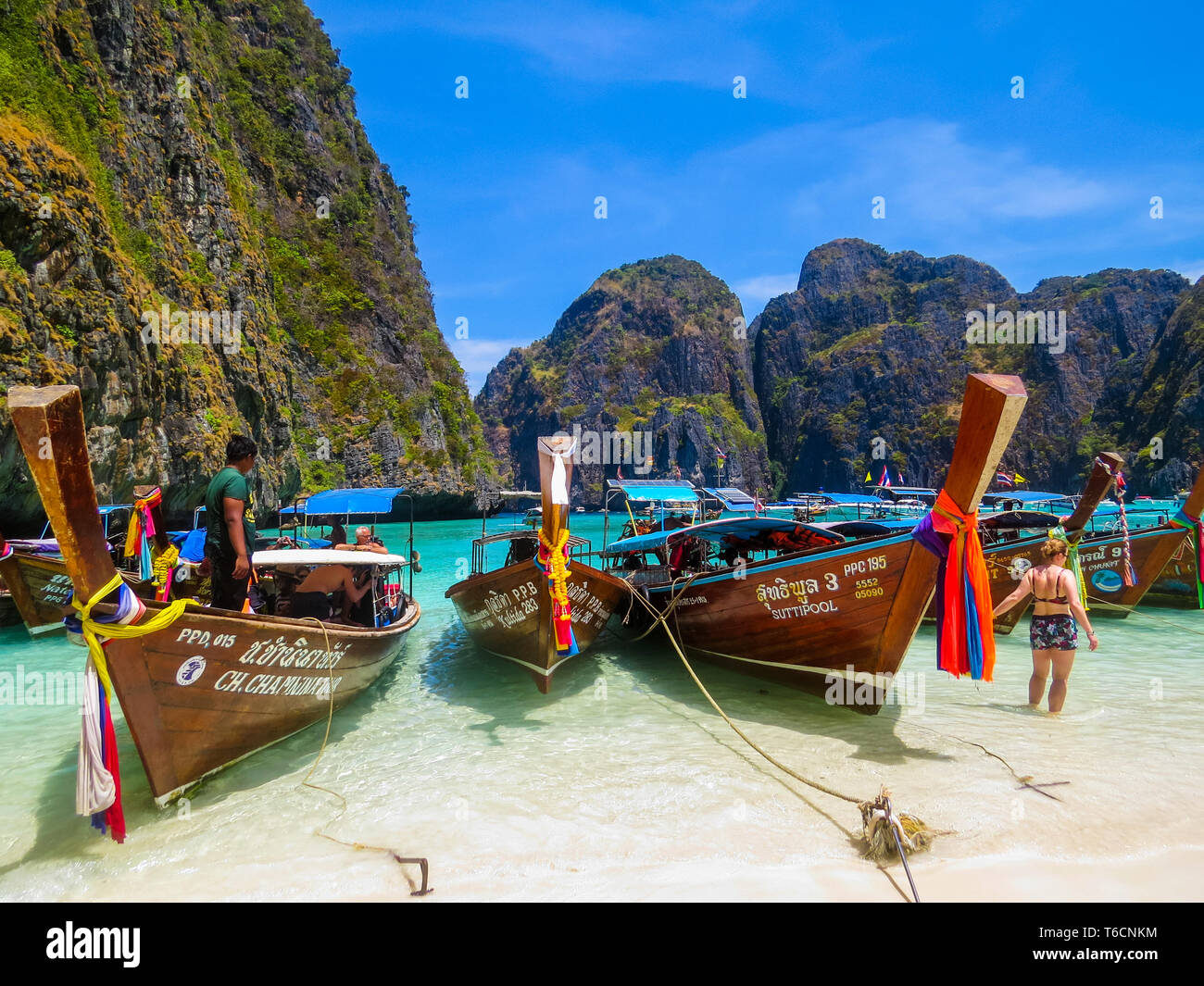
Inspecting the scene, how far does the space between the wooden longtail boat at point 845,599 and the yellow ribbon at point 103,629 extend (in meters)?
5.74

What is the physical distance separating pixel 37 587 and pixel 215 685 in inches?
353

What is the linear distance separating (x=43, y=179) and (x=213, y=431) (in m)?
9.43

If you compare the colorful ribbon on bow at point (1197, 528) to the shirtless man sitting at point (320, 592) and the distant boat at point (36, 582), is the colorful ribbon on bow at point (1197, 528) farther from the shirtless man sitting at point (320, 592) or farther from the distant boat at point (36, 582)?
the distant boat at point (36, 582)

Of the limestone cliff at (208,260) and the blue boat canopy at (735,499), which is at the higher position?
the limestone cliff at (208,260)

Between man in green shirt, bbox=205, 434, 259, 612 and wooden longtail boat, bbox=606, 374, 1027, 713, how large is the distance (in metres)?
5.28

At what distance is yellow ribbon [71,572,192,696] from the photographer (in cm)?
375

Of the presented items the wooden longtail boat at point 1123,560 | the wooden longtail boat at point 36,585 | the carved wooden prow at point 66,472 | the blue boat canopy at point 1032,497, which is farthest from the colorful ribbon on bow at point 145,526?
the blue boat canopy at point 1032,497

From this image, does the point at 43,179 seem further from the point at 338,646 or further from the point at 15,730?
the point at 338,646

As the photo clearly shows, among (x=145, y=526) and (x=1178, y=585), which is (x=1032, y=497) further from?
(x=145, y=526)

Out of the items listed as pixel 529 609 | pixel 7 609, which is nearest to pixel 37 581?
pixel 7 609

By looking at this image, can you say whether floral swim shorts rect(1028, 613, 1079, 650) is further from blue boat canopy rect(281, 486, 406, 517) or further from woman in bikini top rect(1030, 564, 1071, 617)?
blue boat canopy rect(281, 486, 406, 517)

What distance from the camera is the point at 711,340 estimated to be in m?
138

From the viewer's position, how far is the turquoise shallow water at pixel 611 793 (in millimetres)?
3957

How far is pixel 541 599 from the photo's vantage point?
23.7ft
